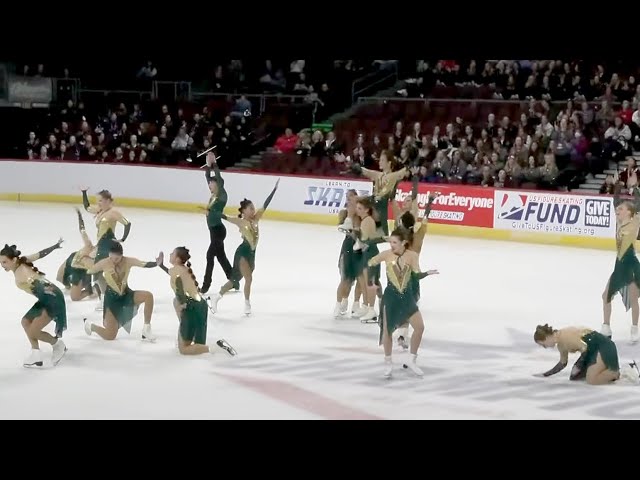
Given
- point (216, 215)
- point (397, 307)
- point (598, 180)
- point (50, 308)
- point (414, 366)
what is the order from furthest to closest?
point (598, 180)
point (216, 215)
point (50, 308)
point (414, 366)
point (397, 307)

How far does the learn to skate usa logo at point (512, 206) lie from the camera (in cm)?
1930

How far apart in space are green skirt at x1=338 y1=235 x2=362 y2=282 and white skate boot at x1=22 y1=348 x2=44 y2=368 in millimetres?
3856

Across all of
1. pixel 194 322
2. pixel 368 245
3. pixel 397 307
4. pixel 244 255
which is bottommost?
pixel 194 322

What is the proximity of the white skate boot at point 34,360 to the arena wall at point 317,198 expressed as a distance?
1097 centimetres

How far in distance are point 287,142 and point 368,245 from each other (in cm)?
1346

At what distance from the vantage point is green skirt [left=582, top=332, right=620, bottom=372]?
9.57 m

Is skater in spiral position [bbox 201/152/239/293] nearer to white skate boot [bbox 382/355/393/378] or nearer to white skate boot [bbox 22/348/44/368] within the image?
white skate boot [bbox 22/348/44/368]

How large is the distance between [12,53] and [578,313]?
7.13 m

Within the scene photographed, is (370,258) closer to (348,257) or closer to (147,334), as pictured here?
(348,257)

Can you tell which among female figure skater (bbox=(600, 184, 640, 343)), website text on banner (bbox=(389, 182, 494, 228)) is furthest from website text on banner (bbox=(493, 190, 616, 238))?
female figure skater (bbox=(600, 184, 640, 343))

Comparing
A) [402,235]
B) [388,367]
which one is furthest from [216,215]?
[388,367]

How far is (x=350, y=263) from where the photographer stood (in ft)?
41.4

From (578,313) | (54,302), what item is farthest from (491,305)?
(54,302)

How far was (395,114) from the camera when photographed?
24.9m
